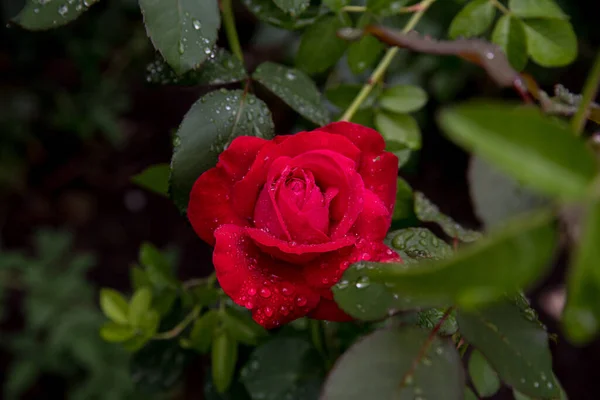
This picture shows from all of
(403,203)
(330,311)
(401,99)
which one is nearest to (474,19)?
(401,99)

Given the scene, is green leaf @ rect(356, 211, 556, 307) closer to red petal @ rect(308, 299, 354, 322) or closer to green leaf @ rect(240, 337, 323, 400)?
red petal @ rect(308, 299, 354, 322)

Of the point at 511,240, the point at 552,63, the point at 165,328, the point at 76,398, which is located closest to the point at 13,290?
the point at 76,398

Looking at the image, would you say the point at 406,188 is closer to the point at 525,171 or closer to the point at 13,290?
the point at 525,171

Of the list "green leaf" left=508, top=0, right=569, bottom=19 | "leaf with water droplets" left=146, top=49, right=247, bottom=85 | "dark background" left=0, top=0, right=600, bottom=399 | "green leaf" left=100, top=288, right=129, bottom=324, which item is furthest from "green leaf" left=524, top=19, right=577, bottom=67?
"dark background" left=0, top=0, right=600, bottom=399

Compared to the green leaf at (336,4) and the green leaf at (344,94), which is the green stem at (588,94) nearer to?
the green leaf at (336,4)

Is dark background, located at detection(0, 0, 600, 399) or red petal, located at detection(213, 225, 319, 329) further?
dark background, located at detection(0, 0, 600, 399)

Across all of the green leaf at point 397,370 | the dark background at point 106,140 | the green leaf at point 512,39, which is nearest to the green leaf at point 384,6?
the green leaf at point 512,39
